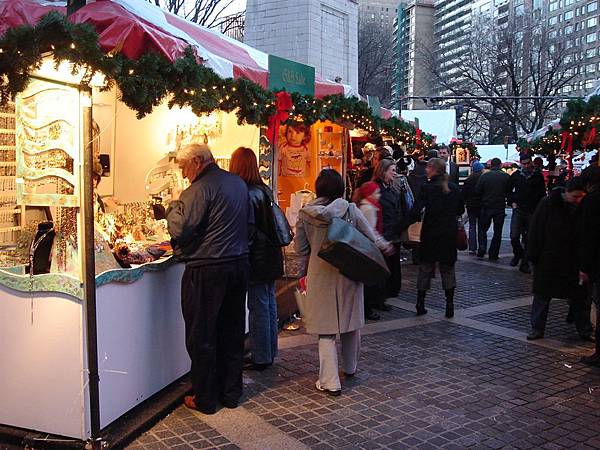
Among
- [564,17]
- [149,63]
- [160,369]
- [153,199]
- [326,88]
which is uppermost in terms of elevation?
[564,17]

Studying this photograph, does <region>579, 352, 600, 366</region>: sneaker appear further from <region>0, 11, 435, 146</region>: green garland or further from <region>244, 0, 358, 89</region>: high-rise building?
<region>244, 0, 358, 89</region>: high-rise building

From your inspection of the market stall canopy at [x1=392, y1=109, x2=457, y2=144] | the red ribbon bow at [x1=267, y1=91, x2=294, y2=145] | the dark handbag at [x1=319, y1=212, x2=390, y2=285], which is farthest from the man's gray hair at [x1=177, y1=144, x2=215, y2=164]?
the market stall canopy at [x1=392, y1=109, x2=457, y2=144]

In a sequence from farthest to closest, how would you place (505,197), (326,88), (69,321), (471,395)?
(505,197) → (326,88) → (471,395) → (69,321)

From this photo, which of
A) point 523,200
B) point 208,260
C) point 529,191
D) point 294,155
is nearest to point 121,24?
point 208,260

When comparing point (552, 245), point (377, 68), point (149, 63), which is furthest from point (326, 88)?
point (377, 68)

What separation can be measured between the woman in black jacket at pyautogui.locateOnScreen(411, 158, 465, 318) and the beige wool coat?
254 cm

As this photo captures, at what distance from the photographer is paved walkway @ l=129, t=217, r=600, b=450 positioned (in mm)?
4016

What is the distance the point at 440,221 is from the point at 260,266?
2.84m

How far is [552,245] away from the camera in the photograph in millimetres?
6238

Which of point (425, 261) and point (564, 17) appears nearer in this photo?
point (425, 261)

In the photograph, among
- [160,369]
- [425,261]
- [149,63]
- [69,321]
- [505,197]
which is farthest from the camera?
[505,197]

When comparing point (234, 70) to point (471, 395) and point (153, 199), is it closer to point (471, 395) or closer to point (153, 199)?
point (153, 199)

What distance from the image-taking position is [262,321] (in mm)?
5234

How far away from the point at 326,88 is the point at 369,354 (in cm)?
404
